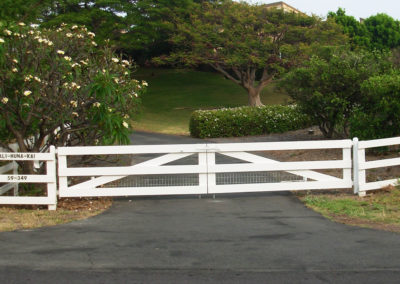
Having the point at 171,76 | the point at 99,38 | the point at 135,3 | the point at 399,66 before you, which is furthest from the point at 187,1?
the point at 399,66

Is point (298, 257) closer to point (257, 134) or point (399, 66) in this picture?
point (399, 66)

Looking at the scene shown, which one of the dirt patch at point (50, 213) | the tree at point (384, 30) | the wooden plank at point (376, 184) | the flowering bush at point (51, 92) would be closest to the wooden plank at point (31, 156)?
the dirt patch at point (50, 213)

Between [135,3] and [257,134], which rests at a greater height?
[135,3]

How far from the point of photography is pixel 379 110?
14.3 meters

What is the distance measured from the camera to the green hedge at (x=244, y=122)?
23962mm

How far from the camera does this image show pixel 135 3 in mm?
40250

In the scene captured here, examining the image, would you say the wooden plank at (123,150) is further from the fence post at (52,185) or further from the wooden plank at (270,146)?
the wooden plank at (270,146)

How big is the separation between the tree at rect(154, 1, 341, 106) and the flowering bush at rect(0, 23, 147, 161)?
22.6m

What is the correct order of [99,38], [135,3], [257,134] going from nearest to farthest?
[257,134] → [99,38] → [135,3]

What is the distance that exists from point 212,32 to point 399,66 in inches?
744

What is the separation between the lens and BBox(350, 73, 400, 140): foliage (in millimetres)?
13422

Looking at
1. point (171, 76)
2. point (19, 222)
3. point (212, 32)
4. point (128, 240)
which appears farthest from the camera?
point (171, 76)

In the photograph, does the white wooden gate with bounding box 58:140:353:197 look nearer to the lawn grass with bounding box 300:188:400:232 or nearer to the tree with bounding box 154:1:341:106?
A: the lawn grass with bounding box 300:188:400:232

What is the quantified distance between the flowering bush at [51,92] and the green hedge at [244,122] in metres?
12.7
